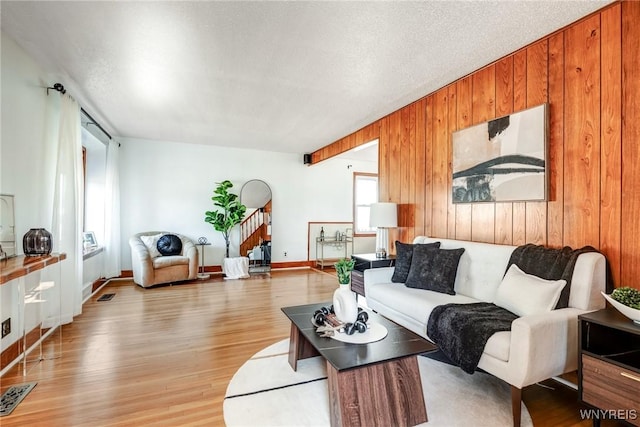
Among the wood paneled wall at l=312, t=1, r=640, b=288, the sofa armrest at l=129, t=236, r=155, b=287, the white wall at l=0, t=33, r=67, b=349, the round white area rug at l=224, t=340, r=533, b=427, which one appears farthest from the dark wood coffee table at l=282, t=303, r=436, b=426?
the sofa armrest at l=129, t=236, r=155, b=287

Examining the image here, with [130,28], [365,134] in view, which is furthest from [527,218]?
[130,28]

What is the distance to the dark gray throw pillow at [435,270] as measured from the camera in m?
2.87

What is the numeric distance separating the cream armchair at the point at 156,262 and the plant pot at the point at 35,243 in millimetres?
2489

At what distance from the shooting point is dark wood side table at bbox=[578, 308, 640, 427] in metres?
1.55

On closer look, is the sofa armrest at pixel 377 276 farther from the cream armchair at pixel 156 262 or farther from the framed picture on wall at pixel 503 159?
the cream armchair at pixel 156 262

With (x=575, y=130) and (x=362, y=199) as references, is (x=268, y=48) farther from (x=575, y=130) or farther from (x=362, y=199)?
(x=362, y=199)

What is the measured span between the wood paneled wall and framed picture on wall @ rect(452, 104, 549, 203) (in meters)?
0.07

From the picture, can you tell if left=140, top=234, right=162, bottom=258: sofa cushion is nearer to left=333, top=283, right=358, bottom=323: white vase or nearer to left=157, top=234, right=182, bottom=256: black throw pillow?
left=157, top=234, right=182, bottom=256: black throw pillow

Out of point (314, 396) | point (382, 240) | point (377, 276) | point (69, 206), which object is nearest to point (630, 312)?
point (314, 396)

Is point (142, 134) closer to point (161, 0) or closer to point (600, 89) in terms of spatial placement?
point (161, 0)

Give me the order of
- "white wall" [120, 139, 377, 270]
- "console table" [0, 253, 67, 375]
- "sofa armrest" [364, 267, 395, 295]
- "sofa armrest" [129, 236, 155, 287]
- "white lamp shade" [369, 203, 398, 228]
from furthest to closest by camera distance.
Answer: "white wall" [120, 139, 377, 270]
"sofa armrest" [129, 236, 155, 287]
"white lamp shade" [369, 203, 398, 228]
"sofa armrest" [364, 267, 395, 295]
"console table" [0, 253, 67, 375]

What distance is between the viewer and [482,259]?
277 cm

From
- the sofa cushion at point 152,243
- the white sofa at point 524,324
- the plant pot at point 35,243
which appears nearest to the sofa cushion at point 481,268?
the white sofa at point 524,324

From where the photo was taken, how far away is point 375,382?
5.79 feet
